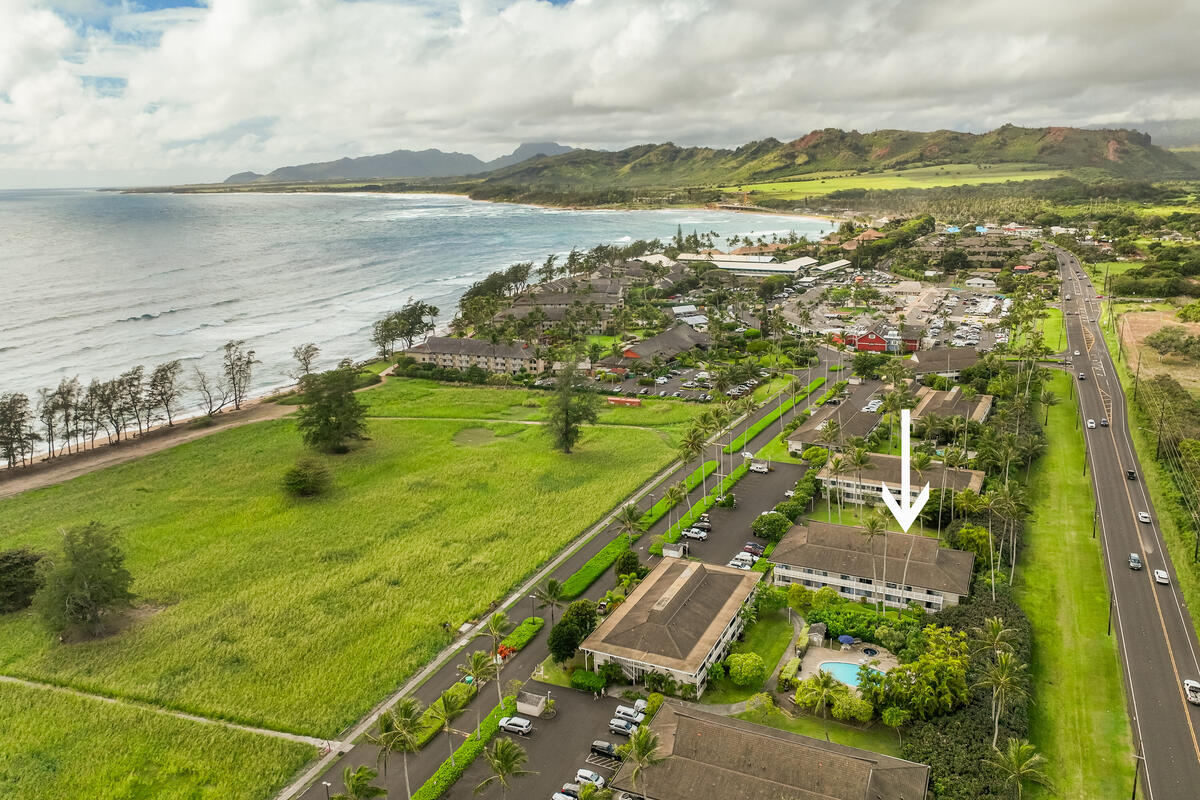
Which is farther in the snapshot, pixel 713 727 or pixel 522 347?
pixel 522 347

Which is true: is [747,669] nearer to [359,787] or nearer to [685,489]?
[359,787]

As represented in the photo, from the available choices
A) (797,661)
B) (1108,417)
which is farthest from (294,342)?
(1108,417)

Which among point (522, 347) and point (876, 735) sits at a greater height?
point (522, 347)

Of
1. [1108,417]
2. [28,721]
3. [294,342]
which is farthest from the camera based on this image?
[294,342]

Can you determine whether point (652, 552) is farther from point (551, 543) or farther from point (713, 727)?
point (713, 727)

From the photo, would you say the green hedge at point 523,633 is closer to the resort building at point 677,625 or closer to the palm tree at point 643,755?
the resort building at point 677,625

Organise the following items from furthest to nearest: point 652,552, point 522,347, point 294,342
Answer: point 294,342 < point 522,347 < point 652,552
